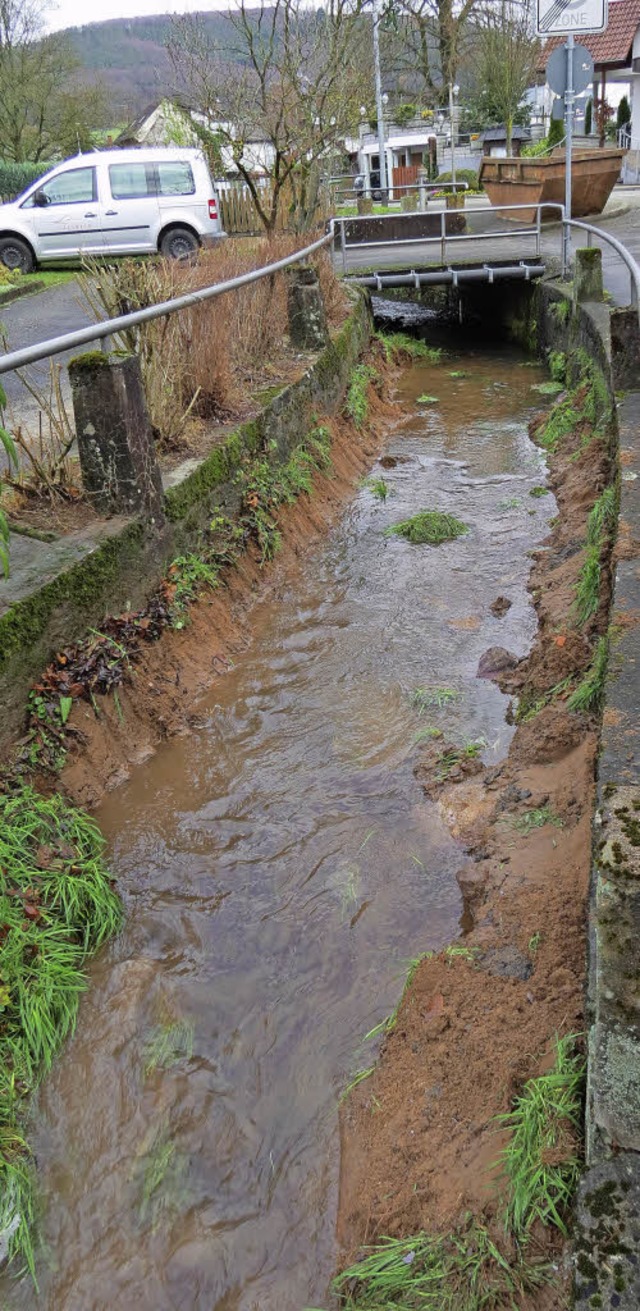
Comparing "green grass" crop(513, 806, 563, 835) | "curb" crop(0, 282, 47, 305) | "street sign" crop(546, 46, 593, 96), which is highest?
"street sign" crop(546, 46, 593, 96)

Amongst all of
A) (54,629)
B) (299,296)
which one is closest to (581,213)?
(299,296)

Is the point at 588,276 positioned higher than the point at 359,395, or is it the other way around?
the point at 588,276

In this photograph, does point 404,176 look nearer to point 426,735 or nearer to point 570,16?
point 570,16

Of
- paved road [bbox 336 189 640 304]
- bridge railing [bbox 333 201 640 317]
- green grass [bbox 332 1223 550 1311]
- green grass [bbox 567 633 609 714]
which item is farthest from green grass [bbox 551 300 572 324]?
green grass [bbox 332 1223 550 1311]

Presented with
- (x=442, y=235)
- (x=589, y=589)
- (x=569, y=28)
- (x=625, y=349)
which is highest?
(x=569, y=28)

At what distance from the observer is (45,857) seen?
3.69m

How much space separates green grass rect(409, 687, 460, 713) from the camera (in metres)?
5.17

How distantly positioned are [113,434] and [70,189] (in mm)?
13177

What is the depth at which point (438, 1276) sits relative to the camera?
2.26m

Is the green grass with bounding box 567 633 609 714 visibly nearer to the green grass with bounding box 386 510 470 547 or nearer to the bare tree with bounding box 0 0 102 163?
the green grass with bounding box 386 510 470 547

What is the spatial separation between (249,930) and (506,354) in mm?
12832

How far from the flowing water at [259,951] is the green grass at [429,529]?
104cm


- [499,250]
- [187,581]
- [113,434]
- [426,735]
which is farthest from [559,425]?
[499,250]

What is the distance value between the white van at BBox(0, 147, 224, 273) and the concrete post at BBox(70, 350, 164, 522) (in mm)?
12024
